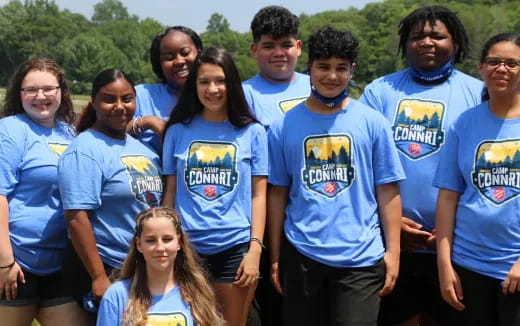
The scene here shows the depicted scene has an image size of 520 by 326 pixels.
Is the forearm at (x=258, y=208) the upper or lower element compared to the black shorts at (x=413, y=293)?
upper

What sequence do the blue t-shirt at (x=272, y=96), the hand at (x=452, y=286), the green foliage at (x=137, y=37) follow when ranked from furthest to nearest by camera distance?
the green foliage at (x=137, y=37) < the blue t-shirt at (x=272, y=96) < the hand at (x=452, y=286)

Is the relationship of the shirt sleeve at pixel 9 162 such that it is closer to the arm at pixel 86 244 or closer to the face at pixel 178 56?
the arm at pixel 86 244

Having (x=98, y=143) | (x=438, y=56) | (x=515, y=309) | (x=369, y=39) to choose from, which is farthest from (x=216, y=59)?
(x=369, y=39)

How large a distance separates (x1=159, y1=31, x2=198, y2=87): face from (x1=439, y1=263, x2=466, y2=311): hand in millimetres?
2420

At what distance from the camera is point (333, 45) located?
460cm

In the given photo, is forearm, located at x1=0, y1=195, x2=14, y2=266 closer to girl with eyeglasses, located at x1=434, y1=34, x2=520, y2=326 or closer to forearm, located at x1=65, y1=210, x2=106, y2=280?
forearm, located at x1=65, y1=210, x2=106, y2=280

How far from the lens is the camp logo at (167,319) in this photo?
4402 millimetres

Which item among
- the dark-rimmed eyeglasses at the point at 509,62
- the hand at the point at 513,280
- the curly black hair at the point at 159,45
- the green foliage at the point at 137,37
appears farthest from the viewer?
the green foliage at the point at 137,37

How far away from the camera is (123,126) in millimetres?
4887

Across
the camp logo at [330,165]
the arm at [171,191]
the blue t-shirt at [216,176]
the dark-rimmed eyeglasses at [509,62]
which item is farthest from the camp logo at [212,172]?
the dark-rimmed eyeglasses at [509,62]

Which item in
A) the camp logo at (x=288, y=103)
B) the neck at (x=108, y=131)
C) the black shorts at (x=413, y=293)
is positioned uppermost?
the camp logo at (x=288, y=103)

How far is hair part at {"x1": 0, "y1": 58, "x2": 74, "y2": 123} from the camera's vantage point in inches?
198

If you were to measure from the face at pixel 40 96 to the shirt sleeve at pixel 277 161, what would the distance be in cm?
151

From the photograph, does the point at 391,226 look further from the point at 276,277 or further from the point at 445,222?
the point at 276,277
